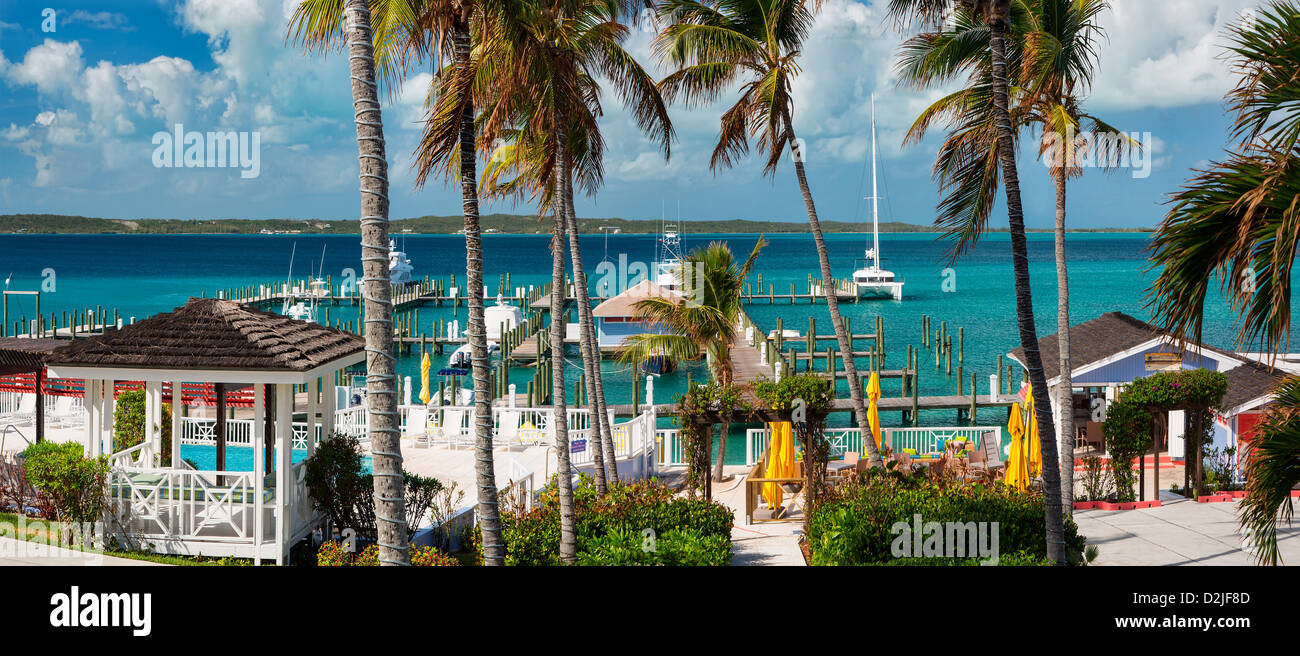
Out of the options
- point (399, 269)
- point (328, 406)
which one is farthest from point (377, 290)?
point (399, 269)

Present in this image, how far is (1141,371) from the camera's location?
20.9 meters

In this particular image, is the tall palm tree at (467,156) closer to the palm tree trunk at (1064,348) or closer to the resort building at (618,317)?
the palm tree trunk at (1064,348)

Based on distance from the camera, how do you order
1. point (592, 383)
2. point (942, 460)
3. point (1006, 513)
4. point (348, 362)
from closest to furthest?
point (1006, 513), point (348, 362), point (592, 383), point (942, 460)

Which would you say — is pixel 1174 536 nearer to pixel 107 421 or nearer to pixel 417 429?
pixel 107 421

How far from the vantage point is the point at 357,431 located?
23453mm

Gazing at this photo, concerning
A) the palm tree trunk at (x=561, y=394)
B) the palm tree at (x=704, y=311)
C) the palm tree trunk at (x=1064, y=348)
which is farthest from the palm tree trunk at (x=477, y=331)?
the palm tree at (x=704, y=311)

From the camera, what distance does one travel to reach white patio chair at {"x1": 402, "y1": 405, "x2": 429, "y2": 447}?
73.9 feet

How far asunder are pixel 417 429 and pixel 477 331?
13196mm

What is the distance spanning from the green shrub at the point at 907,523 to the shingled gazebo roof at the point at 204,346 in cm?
628

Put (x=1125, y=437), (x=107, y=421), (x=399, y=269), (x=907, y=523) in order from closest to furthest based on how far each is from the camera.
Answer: (x=907, y=523) < (x=107, y=421) < (x=1125, y=437) < (x=399, y=269)

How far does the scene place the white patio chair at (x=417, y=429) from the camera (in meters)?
22.5
